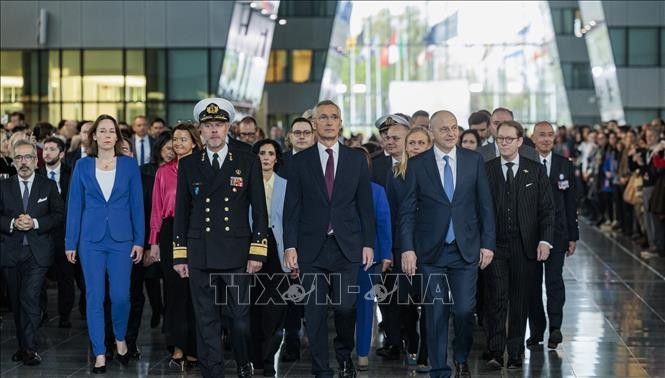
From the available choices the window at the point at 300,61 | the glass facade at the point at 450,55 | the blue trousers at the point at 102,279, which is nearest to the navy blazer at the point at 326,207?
the blue trousers at the point at 102,279

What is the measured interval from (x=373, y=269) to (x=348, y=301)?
5.44 ft

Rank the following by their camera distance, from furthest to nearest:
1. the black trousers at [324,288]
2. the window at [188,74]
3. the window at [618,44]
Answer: the window at [618,44], the window at [188,74], the black trousers at [324,288]

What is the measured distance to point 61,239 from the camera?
15.1 metres

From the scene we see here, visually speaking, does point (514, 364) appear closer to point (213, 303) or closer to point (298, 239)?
point (298, 239)

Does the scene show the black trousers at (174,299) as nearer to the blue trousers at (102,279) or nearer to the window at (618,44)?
the blue trousers at (102,279)

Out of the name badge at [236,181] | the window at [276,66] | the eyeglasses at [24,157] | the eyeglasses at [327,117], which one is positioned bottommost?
the name badge at [236,181]

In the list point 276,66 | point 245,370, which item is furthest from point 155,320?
point 276,66

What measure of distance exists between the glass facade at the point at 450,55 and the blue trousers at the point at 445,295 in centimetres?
6932

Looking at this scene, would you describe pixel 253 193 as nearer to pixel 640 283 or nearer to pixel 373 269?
pixel 373 269

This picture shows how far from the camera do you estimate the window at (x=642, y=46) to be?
2338 inches

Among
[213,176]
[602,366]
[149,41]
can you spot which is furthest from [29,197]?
[149,41]

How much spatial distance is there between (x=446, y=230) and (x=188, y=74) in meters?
28.3

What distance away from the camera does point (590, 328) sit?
14.9 metres

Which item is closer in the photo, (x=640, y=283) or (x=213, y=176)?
(x=213, y=176)
